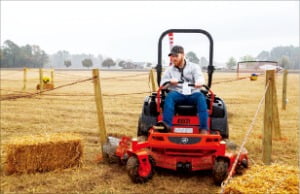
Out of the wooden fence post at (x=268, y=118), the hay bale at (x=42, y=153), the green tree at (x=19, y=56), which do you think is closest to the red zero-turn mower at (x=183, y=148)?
the wooden fence post at (x=268, y=118)

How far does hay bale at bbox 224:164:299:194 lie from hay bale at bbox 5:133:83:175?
3.31 m

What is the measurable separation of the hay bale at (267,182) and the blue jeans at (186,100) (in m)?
2.04

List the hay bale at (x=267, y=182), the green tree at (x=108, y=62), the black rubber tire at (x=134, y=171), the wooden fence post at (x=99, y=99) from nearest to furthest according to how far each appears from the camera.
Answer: the hay bale at (x=267, y=182) < the black rubber tire at (x=134, y=171) < the wooden fence post at (x=99, y=99) < the green tree at (x=108, y=62)

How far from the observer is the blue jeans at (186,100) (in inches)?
211

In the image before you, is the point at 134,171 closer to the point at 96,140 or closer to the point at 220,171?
the point at 220,171

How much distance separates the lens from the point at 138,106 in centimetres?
1427

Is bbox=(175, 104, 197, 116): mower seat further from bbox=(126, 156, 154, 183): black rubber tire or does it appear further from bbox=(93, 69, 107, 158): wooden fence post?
bbox=(93, 69, 107, 158): wooden fence post

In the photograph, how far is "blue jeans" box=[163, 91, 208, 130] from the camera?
5.37 meters

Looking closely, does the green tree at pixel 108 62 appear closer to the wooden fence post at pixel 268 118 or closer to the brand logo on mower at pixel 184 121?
the wooden fence post at pixel 268 118

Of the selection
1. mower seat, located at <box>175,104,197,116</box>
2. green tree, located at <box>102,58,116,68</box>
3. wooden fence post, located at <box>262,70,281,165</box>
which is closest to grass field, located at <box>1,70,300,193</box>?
wooden fence post, located at <box>262,70,281,165</box>

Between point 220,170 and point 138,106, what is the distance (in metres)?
9.28

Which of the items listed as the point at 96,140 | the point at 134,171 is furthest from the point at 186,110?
the point at 96,140

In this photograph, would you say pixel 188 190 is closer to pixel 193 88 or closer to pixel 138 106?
pixel 193 88

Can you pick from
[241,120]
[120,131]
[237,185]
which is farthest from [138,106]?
[237,185]
